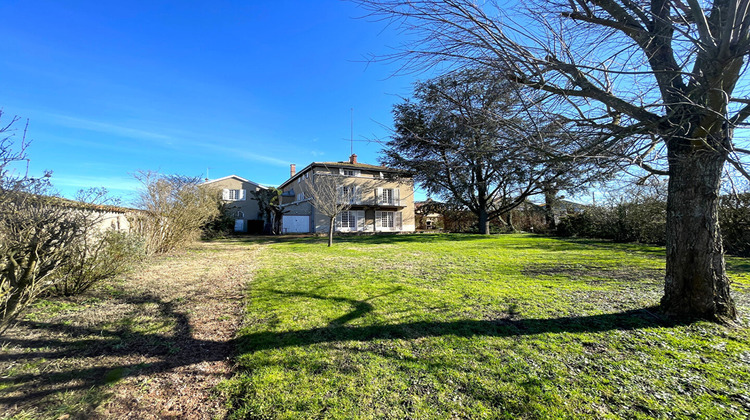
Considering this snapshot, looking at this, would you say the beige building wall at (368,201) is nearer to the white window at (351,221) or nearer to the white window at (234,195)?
the white window at (351,221)

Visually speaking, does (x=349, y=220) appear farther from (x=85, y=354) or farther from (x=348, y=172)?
(x=85, y=354)

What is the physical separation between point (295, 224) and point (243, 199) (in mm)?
9877

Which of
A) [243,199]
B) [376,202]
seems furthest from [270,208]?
[376,202]

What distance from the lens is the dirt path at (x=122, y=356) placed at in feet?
7.59

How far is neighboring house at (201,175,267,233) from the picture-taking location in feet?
106

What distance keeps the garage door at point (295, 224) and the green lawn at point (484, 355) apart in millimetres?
22768

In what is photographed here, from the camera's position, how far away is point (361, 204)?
90.6ft

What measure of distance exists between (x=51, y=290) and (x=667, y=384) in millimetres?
8637

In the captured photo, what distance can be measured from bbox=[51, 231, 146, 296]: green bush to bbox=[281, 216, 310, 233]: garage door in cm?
2137

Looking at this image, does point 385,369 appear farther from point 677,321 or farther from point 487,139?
point 677,321

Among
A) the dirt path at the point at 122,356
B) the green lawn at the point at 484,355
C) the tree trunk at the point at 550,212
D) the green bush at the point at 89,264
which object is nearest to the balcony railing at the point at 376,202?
the tree trunk at the point at 550,212

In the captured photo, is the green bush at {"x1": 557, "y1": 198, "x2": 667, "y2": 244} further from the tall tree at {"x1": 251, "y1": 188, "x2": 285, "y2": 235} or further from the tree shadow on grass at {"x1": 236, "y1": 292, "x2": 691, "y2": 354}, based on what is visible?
the tall tree at {"x1": 251, "y1": 188, "x2": 285, "y2": 235}

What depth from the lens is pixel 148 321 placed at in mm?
4191

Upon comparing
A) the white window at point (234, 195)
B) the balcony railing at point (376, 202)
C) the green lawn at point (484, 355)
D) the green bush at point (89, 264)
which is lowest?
the green lawn at point (484, 355)
